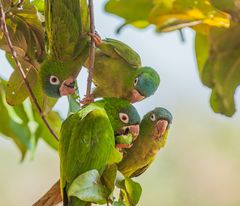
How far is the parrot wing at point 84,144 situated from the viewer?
4.28 feet

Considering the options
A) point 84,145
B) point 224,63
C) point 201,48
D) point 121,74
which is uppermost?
point 224,63

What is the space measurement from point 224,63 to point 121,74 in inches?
48.2

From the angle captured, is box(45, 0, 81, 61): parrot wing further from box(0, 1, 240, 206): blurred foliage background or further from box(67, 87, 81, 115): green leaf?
box(0, 1, 240, 206): blurred foliage background

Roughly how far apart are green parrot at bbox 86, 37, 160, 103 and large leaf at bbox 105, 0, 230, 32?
2.53ft

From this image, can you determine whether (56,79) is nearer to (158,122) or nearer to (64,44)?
(64,44)

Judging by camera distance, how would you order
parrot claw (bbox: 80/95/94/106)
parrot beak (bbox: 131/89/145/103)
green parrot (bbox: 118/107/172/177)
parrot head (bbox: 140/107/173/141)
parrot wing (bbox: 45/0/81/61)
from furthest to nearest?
parrot beak (bbox: 131/89/145/103)
parrot wing (bbox: 45/0/81/61)
parrot head (bbox: 140/107/173/141)
green parrot (bbox: 118/107/172/177)
parrot claw (bbox: 80/95/94/106)

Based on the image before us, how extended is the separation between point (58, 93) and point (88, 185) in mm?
805

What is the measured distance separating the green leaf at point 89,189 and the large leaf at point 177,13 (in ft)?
0.97

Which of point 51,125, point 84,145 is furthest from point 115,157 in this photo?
point 51,125

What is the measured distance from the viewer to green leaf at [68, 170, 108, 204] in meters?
1.13

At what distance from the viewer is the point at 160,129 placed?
5.65ft

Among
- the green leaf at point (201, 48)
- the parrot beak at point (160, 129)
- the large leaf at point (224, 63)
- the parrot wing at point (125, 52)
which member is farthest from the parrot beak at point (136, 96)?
the large leaf at point (224, 63)

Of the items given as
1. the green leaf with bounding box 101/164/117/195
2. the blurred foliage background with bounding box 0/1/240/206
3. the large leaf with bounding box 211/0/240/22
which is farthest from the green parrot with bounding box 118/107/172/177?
the blurred foliage background with bounding box 0/1/240/206

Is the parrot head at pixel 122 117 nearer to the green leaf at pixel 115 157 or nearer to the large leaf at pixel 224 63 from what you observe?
the green leaf at pixel 115 157
